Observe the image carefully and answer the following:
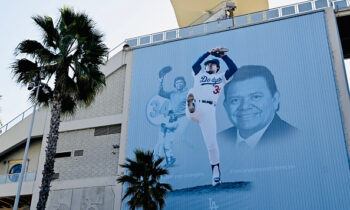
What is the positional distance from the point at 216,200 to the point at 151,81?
974 cm

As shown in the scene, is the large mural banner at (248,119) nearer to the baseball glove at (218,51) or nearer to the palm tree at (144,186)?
the baseball glove at (218,51)

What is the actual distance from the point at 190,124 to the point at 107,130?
6.63 metres

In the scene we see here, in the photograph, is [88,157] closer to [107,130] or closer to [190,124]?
[107,130]

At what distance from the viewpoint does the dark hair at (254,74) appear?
23.8 meters

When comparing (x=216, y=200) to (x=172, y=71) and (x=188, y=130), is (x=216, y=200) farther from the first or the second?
(x=172, y=71)

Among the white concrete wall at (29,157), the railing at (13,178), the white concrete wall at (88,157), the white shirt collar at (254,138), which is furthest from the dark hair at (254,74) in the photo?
the white concrete wall at (29,157)

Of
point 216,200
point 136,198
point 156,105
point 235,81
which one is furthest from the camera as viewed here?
point 156,105

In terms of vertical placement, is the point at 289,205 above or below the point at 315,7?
below

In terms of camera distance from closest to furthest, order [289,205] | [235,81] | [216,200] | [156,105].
→ [289,205] → [216,200] → [235,81] → [156,105]

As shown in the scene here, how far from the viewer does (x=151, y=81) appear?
2744 centimetres

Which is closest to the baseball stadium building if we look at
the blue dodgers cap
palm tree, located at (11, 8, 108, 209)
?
the blue dodgers cap

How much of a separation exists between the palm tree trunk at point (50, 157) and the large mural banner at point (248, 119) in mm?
8519

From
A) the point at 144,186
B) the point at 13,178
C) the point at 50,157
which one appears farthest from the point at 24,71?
the point at 13,178

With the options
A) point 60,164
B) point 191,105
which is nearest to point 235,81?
point 191,105
